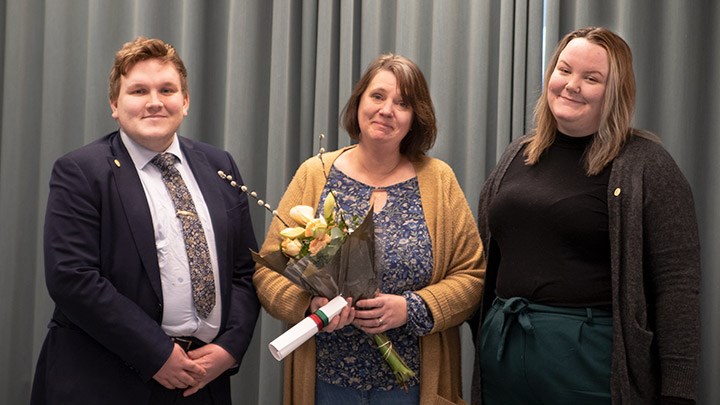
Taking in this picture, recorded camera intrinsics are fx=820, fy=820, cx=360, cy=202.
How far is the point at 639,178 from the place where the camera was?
220cm

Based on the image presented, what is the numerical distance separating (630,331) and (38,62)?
2678 millimetres

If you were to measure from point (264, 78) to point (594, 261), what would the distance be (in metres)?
1.76

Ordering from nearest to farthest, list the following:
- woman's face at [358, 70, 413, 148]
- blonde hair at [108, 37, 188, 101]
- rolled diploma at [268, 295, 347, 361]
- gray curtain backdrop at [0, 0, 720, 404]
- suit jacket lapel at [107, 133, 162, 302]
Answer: rolled diploma at [268, 295, 347, 361], suit jacket lapel at [107, 133, 162, 302], blonde hair at [108, 37, 188, 101], woman's face at [358, 70, 413, 148], gray curtain backdrop at [0, 0, 720, 404]

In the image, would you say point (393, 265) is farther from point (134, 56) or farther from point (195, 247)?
point (134, 56)

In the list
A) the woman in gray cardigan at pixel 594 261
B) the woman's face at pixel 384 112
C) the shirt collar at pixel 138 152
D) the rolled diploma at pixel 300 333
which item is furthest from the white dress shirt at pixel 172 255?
the woman in gray cardigan at pixel 594 261

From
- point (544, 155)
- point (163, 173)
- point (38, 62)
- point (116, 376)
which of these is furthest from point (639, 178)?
point (38, 62)

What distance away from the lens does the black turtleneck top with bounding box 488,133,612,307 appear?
88.4 inches

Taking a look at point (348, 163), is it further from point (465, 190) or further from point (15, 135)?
point (15, 135)

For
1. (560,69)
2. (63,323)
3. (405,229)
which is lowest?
(63,323)

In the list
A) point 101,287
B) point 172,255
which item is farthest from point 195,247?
point 101,287

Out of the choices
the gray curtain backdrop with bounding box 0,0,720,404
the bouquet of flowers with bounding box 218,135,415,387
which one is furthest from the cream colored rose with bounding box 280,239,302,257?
the gray curtain backdrop with bounding box 0,0,720,404

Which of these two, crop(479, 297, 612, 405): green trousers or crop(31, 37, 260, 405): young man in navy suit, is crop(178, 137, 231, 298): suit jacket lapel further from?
crop(479, 297, 612, 405): green trousers

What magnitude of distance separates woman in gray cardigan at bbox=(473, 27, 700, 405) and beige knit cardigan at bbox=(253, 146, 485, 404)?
123 mm

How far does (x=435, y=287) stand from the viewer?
247 cm
